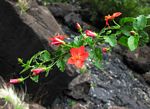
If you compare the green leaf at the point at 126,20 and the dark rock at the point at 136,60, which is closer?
the green leaf at the point at 126,20

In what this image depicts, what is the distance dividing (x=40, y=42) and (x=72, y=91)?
1.02m

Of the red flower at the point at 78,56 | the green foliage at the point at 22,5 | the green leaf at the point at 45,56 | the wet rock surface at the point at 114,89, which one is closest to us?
the red flower at the point at 78,56

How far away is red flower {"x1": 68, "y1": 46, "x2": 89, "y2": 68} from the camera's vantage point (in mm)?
2025

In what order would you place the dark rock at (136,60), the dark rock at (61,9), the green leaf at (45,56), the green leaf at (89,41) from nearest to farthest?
1. the green leaf at (89,41)
2. the green leaf at (45,56)
3. the dark rock at (136,60)
4. the dark rock at (61,9)

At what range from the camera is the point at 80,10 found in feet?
27.9

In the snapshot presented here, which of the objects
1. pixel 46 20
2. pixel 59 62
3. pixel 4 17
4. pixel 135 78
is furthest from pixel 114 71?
pixel 59 62

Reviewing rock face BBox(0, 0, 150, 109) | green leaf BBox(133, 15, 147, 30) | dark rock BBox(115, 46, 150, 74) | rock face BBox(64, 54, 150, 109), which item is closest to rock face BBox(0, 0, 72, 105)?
rock face BBox(0, 0, 150, 109)

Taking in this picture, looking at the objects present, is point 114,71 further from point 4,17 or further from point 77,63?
point 77,63

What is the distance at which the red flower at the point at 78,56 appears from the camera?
2.03 m

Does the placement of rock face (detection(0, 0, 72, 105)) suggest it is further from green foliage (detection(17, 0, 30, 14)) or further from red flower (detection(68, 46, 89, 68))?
red flower (detection(68, 46, 89, 68))

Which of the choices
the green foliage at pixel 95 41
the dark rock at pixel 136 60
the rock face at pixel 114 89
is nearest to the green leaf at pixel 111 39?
the green foliage at pixel 95 41

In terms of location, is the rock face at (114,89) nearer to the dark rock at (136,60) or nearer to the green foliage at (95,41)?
the dark rock at (136,60)

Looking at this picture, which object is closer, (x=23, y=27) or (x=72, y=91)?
(x=23, y=27)

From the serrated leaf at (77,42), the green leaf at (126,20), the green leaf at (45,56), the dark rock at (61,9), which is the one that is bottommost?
the dark rock at (61,9)
